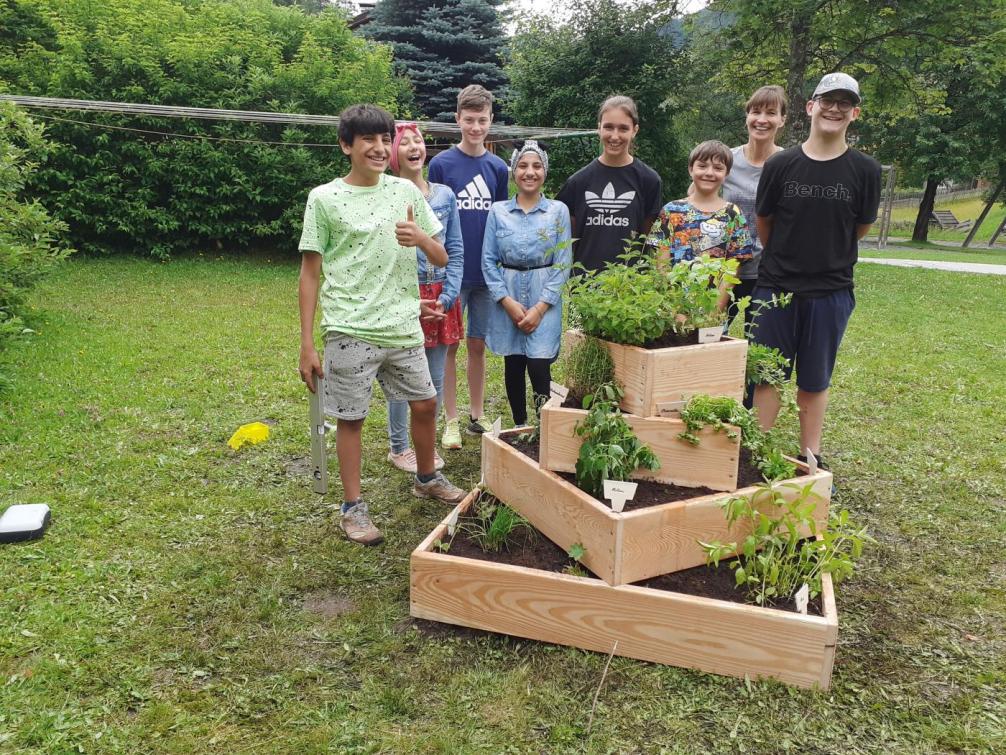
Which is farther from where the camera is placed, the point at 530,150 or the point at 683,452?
the point at 530,150

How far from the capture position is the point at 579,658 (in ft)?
8.45

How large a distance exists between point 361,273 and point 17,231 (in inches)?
237

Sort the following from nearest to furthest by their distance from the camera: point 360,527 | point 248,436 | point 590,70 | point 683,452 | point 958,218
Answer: point 683,452 < point 360,527 < point 248,436 < point 590,70 < point 958,218

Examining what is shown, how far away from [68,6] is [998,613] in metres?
15.0

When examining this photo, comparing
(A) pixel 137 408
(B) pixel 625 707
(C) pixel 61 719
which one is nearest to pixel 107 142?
(A) pixel 137 408

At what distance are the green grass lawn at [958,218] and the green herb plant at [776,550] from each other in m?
32.7

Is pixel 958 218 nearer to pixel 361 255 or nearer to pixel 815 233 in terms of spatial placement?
pixel 815 233

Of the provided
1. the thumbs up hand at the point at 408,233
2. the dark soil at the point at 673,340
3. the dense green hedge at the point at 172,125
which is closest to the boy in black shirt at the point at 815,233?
the dark soil at the point at 673,340

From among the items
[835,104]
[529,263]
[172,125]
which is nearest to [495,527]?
[529,263]

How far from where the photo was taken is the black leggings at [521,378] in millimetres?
4148

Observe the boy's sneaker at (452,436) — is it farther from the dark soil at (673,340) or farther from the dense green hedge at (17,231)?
the dense green hedge at (17,231)

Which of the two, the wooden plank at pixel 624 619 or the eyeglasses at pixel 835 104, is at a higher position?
the eyeglasses at pixel 835 104

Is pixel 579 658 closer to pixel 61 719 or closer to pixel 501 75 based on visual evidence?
pixel 61 719

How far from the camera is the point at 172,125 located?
38.1 feet
